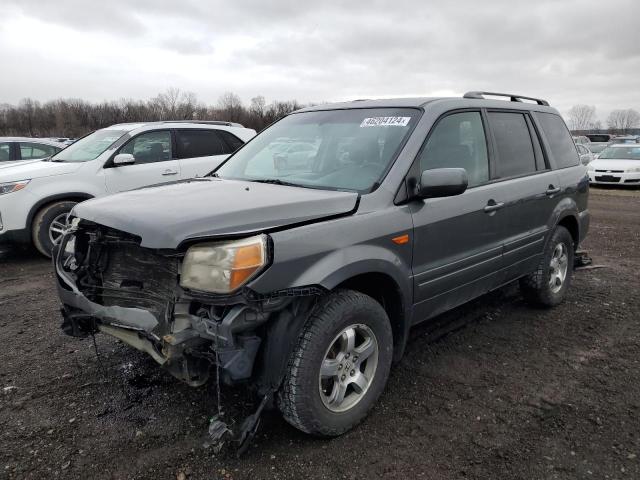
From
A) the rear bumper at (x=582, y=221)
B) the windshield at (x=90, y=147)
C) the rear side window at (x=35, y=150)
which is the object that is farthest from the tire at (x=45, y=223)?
the rear bumper at (x=582, y=221)

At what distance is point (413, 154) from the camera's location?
123 inches

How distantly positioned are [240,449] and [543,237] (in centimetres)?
322

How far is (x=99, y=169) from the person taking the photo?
22.9 feet

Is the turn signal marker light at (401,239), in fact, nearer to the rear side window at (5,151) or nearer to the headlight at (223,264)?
the headlight at (223,264)

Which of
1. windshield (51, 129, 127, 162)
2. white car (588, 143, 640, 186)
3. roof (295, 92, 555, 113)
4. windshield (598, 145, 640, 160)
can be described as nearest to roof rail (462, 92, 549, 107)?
roof (295, 92, 555, 113)

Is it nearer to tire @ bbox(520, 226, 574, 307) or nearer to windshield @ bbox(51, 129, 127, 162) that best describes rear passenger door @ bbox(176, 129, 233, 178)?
windshield @ bbox(51, 129, 127, 162)

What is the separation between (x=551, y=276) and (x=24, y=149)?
1054 cm

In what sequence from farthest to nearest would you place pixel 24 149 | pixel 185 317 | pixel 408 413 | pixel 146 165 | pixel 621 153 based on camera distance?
1. pixel 621 153
2. pixel 24 149
3. pixel 146 165
4. pixel 408 413
5. pixel 185 317

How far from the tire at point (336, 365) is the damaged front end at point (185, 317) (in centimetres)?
10

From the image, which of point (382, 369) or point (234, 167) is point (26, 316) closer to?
point (234, 167)

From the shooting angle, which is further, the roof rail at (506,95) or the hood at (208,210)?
the roof rail at (506,95)

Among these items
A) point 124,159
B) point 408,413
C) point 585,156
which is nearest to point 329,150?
point 408,413

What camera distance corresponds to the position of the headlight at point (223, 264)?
231 cm

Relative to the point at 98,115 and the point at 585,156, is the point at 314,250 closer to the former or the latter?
the point at 585,156
